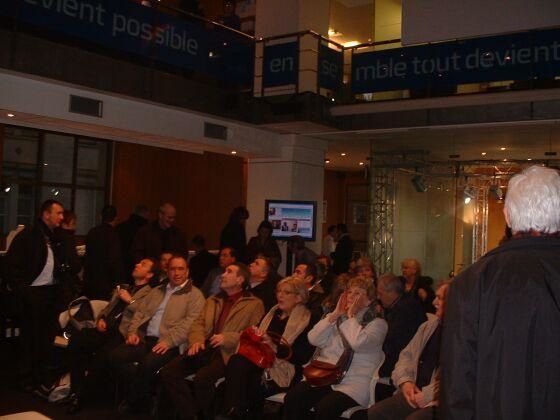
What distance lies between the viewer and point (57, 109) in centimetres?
678

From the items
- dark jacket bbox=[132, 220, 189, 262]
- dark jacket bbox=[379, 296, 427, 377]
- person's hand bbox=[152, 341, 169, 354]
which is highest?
dark jacket bbox=[132, 220, 189, 262]

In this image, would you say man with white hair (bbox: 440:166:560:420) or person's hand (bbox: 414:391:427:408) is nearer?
man with white hair (bbox: 440:166:560:420)

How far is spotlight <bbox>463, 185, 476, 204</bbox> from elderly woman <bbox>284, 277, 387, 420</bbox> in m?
6.29

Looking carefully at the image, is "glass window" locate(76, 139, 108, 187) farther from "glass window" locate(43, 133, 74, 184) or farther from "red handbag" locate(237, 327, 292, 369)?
"red handbag" locate(237, 327, 292, 369)

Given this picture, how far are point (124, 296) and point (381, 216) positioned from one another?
19.8ft

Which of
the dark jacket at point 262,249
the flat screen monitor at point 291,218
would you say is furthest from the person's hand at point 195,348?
the flat screen monitor at point 291,218

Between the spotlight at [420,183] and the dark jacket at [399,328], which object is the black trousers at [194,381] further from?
the spotlight at [420,183]

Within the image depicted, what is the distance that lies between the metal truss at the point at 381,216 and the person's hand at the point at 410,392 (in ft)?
22.3

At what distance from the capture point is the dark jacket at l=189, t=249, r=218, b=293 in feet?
24.7

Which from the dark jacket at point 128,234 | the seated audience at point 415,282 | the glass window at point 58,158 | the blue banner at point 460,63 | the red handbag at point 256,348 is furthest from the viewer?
the glass window at point 58,158

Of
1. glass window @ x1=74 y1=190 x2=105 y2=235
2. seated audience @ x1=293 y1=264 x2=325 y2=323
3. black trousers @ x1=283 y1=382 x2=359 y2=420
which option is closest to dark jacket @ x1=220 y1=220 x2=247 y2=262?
seated audience @ x1=293 y1=264 x2=325 y2=323

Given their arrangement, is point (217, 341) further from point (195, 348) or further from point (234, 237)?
point (234, 237)

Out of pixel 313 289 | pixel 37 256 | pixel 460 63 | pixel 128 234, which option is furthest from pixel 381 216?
pixel 37 256

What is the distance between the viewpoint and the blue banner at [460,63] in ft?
26.1
